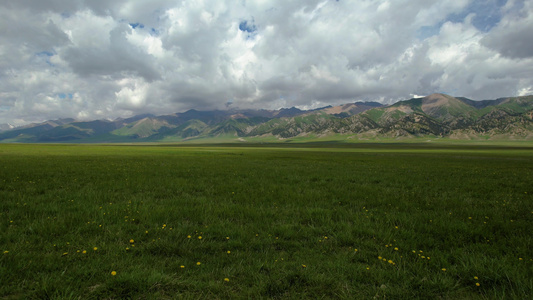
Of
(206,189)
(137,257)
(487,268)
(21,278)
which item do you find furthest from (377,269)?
(206,189)

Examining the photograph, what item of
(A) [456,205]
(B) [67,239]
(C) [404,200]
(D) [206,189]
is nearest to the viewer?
(B) [67,239]

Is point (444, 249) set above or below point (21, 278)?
below

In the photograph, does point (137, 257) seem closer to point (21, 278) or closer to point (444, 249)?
point (21, 278)

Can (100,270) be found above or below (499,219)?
above

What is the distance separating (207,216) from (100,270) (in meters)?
3.74

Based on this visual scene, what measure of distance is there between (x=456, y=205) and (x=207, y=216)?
10791 mm

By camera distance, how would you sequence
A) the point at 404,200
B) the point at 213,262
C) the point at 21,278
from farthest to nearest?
1. the point at 404,200
2. the point at 213,262
3. the point at 21,278

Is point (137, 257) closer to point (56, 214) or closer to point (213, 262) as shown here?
point (213, 262)

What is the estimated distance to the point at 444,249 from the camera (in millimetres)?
5965

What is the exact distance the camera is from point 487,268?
4891mm

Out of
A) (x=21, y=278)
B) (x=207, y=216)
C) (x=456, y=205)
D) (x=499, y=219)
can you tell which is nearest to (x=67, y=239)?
(x=21, y=278)

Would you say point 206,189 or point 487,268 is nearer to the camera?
point 487,268

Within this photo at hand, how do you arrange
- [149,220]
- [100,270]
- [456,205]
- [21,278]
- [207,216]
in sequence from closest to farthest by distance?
1. [21,278]
2. [100,270]
3. [149,220]
4. [207,216]
5. [456,205]

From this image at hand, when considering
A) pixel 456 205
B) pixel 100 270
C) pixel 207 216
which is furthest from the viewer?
pixel 456 205
